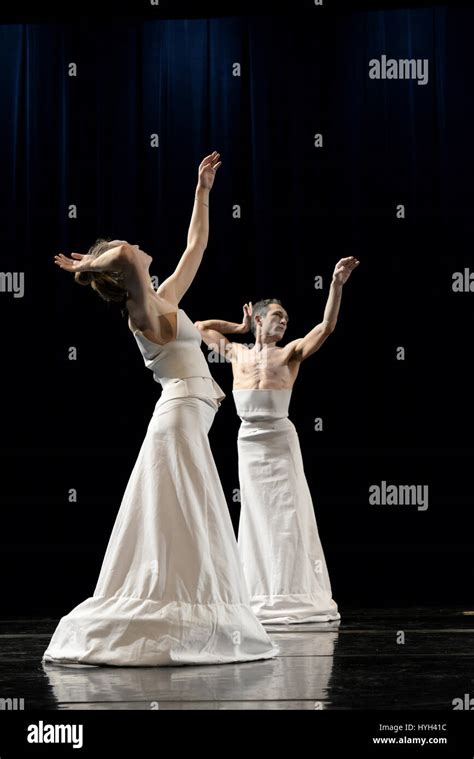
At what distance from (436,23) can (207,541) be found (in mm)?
4474

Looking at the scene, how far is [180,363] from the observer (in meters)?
3.71

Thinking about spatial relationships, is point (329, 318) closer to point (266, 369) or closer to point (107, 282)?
point (266, 369)

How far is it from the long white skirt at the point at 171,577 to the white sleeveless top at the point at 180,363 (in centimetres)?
4

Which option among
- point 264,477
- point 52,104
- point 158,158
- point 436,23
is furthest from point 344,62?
point 264,477

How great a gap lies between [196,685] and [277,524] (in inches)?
98.1

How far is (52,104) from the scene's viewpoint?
7.04m

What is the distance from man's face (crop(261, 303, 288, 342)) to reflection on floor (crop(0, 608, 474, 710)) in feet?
5.25

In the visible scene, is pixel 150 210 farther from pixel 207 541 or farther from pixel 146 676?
pixel 146 676

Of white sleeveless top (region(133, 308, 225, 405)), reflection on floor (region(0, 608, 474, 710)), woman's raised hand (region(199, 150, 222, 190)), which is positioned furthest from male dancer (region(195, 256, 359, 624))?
white sleeveless top (region(133, 308, 225, 405))

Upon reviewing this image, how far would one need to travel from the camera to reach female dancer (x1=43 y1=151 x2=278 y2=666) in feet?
11.3
